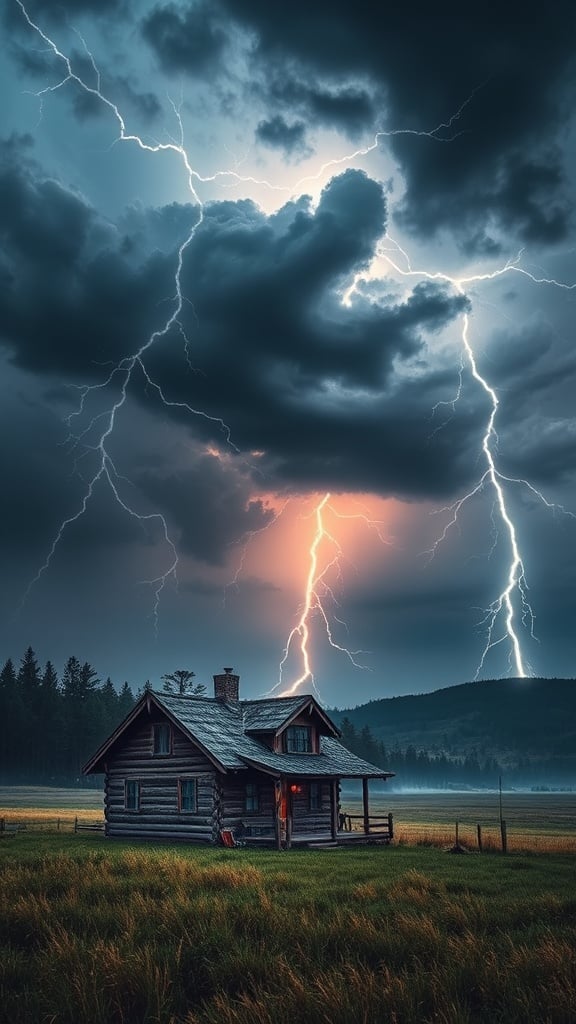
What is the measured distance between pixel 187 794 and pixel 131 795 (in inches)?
148

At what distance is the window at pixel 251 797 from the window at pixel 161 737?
4.09m

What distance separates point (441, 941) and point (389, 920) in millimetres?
2017

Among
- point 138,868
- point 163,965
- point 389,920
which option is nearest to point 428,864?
point 138,868

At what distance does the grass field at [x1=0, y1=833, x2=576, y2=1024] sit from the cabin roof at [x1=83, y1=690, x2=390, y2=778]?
1627 centimetres

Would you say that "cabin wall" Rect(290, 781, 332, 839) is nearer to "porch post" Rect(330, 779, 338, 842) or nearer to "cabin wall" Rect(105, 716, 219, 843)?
"porch post" Rect(330, 779, 338, 842)

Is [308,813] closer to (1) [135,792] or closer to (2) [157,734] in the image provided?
(2) [157,734]

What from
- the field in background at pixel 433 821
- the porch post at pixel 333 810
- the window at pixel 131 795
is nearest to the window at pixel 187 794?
the window at pixel 131 795

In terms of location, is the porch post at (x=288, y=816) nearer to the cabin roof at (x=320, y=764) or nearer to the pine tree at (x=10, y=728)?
the cabin roof at (x=320, y=764)

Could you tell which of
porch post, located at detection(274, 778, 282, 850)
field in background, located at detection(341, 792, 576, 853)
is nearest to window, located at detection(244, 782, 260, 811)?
porch post, located at detection(274, 778, 282, 850)

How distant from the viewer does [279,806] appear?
33.7 m

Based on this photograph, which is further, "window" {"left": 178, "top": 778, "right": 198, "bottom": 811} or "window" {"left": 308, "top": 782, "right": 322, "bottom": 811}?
"window" {"left": 308, "top": 782, "right": 322, "bottom": 811}

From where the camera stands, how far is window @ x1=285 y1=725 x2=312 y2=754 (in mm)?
38625

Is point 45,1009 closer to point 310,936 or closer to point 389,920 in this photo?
point 310,936

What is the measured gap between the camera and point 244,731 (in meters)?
38.3
